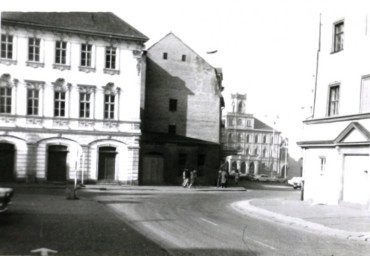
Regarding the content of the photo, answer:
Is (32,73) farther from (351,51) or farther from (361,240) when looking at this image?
(361,240)

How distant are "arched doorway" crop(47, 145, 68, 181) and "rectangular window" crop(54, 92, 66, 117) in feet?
8.08

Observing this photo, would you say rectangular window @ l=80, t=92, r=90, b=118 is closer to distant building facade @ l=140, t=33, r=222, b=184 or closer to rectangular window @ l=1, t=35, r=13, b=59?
rectangular window @ l=1, t=35, r=13, b=59

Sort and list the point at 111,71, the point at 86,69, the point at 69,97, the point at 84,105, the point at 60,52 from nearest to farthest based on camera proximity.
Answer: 1. the point at 60,52
2. the point at 69,97
3. the point at 86,69
4. the point at 84,105
5. the point at 111,71

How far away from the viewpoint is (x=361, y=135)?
19578 millimetres

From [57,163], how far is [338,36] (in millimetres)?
21546

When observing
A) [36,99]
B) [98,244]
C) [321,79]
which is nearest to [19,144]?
[36,99]

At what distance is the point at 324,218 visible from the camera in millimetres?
16375

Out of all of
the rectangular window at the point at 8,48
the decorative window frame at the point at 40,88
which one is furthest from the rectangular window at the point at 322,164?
the rectangular window at the point at 8,48

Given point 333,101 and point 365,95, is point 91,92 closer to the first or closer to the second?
point 333,101

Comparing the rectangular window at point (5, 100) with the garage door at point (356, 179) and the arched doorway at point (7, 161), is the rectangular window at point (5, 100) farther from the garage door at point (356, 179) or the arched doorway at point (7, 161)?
the garage door at point (356, 179)

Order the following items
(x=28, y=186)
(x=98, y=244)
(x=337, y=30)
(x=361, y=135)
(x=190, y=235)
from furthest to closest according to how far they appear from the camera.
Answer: (x=28, y=186) → (x=337, y=30) → (x=361, y=135) → (x=190, y=235) → (x=98, y=244)

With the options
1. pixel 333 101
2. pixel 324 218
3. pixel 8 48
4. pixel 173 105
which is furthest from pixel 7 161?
pixel 324 218

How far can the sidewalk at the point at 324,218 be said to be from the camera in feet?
44.2

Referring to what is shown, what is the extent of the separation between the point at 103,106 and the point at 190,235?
73.8 feet
